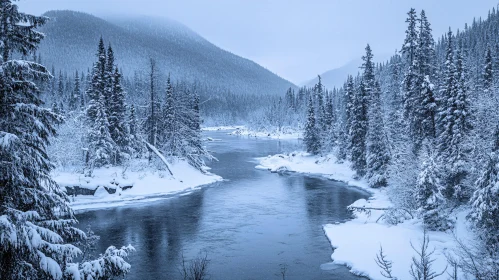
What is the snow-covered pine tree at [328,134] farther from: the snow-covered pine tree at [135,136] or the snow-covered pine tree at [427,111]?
the snow-covered pine tree at [135,136]

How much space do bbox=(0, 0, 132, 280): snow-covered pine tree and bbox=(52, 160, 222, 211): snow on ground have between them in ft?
86.1

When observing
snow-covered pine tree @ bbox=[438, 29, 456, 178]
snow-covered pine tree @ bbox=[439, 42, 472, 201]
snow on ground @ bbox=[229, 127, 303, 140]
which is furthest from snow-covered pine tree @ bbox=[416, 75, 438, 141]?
snow on ground @ bbox=[229, 127, 303, 140]

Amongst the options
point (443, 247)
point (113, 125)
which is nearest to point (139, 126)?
point (113, 125)

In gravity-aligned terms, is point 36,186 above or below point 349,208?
above

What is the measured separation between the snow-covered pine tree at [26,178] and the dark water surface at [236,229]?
35.4 feet

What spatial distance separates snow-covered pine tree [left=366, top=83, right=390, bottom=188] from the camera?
132ft

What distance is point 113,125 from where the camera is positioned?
137 ft

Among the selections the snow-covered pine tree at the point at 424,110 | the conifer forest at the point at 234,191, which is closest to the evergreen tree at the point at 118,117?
the conifer forest at the point at 234,191

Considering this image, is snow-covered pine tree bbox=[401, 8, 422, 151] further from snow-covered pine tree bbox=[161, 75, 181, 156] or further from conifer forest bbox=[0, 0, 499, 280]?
snow-covered pine tree bbox=[161, 75, 181, 156]

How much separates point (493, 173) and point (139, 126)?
40623mm

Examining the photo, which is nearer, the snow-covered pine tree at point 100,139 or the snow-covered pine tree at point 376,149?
the snow-covered pine tree at point 100,139

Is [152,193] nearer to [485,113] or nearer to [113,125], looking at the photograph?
[113,125]

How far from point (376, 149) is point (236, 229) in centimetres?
2172

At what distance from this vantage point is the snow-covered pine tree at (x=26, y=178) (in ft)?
24.9
